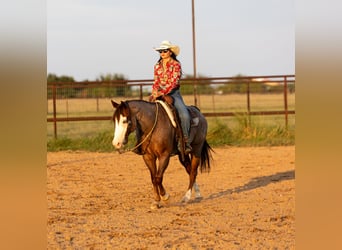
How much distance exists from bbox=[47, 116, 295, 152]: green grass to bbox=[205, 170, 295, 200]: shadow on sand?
3.81 meters

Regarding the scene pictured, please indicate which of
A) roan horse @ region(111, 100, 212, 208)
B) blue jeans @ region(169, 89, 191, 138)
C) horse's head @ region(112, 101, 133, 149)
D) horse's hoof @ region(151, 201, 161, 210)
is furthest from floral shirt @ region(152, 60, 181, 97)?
horse's hoof @ region(151, 201, 161, 210)

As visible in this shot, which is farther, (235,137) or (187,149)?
(235,137)

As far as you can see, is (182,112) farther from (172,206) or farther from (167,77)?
(172,206)

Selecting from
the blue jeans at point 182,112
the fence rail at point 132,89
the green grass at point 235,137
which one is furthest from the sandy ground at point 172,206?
the fence rail at point 132,89

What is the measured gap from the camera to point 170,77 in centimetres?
700

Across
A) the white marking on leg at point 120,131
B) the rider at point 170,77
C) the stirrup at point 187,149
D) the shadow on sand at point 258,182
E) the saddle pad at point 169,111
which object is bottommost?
the shadow on sand at point 258,182

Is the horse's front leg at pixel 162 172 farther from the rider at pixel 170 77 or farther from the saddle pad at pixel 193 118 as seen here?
the saddle pad at pixel 193 118

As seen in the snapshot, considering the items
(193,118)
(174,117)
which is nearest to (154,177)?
(174,117)

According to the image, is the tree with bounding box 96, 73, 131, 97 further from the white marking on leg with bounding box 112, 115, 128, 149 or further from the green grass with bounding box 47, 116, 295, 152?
the white marking on leg with bounding box 112, 115, 128, 149

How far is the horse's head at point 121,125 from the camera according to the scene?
20.9ft

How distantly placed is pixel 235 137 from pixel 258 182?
5.36 meters

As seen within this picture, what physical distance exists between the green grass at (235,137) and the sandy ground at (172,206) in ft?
5.22
